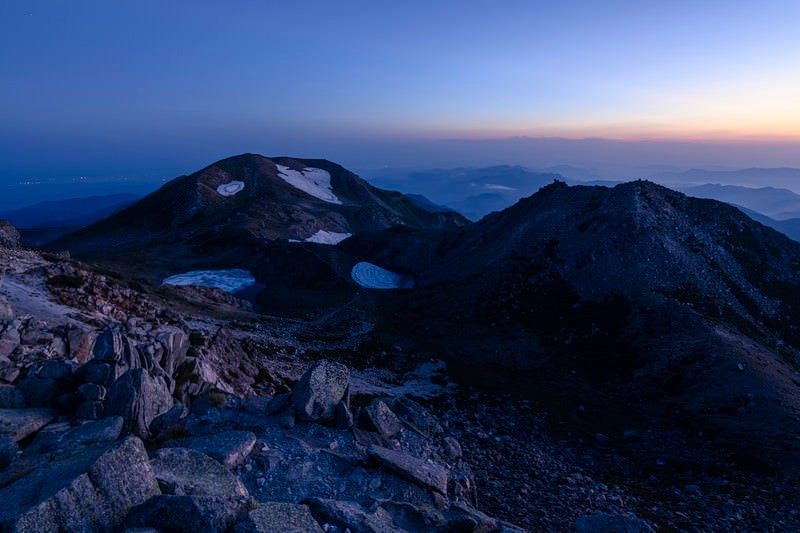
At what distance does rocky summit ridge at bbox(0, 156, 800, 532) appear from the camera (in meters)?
11.7

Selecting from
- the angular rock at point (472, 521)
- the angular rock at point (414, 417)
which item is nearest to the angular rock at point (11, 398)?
the angular rock at point (414, 417)

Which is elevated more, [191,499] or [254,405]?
[191,499]

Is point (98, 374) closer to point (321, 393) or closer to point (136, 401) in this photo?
point (136, 401)

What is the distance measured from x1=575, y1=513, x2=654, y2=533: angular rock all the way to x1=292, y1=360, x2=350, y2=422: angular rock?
938 centimetres

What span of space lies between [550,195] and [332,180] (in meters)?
105

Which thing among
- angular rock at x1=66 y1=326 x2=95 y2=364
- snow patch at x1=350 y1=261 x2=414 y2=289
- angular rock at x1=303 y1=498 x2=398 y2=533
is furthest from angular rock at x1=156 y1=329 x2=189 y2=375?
snow patch at x1=350 y1=261 x2=414 y2=289

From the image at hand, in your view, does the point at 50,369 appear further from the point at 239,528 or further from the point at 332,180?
the point at 332,180

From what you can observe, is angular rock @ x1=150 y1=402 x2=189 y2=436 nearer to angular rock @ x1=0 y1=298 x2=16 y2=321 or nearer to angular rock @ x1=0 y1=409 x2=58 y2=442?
angular rock @ x1=0 y1=409 x2=58 y2=442

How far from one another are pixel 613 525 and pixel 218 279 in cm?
7673

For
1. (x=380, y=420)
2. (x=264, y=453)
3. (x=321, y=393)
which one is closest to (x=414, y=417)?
(x=380, y=420)

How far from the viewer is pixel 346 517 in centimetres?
1069

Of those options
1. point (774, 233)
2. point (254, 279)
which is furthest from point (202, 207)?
point (774, 233)

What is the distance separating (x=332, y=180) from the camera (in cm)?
16250

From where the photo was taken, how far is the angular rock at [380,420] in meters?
18.4
